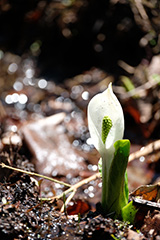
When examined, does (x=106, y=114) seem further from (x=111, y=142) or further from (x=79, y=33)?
(x=79, y=33)

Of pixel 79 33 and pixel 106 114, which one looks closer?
pixel 106 114

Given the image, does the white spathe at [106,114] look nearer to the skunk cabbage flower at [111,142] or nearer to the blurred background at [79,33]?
the skunk cabbage flower at [111,142]

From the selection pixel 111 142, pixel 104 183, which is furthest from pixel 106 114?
pixel 104 183

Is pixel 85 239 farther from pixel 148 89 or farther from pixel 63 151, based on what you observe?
pixel 148 89

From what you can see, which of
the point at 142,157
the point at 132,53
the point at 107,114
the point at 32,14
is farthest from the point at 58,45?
the point at 107,114

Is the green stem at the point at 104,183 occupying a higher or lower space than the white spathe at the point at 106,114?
lower

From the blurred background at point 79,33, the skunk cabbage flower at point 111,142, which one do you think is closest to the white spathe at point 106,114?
the skunk cabbage flower at point 111,142

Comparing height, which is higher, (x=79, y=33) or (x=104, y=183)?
(x=104, y=183)

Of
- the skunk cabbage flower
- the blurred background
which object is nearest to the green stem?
the skunk cabbage flower
